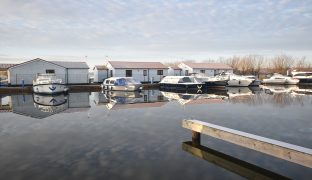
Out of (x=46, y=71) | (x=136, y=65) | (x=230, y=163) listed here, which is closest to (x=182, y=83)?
(x=136, y=65)

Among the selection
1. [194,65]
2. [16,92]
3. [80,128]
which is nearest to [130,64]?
[194,65]

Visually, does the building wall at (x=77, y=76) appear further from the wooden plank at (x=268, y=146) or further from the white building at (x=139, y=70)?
the wooden plank at (x=268, y=146)

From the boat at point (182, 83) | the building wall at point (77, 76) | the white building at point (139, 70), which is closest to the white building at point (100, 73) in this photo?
the white building at point (139, 70)

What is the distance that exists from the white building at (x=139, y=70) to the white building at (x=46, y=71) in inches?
203

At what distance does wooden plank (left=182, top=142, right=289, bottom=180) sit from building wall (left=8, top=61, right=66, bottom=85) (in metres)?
31.5

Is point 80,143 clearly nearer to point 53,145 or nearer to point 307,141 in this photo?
point 53,145

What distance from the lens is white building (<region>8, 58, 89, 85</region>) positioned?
33.6 m

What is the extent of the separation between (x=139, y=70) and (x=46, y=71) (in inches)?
592

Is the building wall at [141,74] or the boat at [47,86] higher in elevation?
the building wall at [141,74]

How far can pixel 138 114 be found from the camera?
50.2 feet

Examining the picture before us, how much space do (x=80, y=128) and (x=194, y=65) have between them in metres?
43.2

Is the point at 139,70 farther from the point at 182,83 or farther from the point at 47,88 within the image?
the point at 47,88

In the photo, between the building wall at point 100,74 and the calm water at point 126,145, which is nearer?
the calm water at point 126,145

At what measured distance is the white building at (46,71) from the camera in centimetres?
3359
